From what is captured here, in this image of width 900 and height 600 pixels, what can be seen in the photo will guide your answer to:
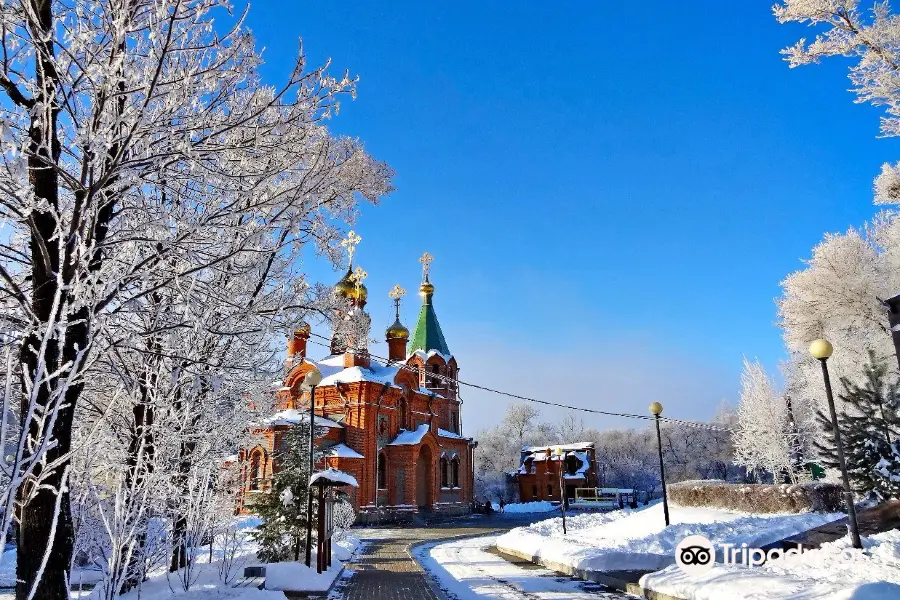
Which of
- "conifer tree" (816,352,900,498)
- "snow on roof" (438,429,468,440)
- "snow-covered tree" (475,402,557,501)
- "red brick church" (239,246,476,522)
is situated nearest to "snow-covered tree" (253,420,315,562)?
"conifer tree" (816,352,900,498)

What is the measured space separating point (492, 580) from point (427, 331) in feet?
103

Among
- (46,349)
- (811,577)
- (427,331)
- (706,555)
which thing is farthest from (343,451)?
(46,349)

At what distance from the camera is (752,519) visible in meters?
14.6

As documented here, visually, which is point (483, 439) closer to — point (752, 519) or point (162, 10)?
point (752, 519)

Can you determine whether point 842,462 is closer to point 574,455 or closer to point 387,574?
point 387,574

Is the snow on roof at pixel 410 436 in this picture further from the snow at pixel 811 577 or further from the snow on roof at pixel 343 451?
the snow at pixel 811 577

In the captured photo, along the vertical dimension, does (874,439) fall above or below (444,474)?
above

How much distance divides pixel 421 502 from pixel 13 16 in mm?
34193

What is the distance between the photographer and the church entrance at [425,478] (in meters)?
35.3

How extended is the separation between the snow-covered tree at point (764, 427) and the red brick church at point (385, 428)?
17578 mm

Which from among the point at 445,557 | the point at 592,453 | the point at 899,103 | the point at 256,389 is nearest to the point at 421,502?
the point at 445,557

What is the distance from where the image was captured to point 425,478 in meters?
36.0

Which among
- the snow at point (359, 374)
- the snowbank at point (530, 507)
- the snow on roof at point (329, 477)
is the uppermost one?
the snow at point (359, 374)

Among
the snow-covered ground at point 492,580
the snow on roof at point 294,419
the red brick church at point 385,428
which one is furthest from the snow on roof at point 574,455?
the snow-covered ground at point 492,580
